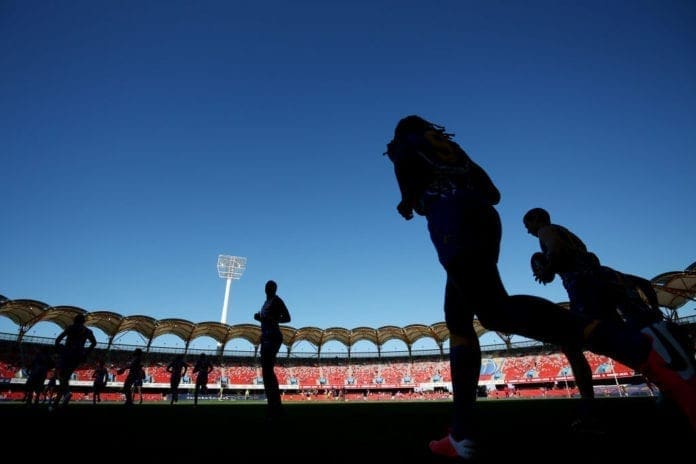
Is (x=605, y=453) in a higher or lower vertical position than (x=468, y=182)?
lower

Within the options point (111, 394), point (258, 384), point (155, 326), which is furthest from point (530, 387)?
point (111, 394)

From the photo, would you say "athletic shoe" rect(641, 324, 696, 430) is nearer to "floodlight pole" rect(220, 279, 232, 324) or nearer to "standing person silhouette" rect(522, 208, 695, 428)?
"standing person silhouette" rect(522, 208, 695, 428)

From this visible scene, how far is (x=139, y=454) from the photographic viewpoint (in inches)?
84.0

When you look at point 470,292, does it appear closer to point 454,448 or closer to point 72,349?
point 454,448

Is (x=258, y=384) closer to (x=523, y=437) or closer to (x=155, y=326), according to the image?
(x=155, y=326)

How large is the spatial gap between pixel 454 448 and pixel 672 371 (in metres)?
1.18

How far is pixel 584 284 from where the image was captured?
3.71 metres

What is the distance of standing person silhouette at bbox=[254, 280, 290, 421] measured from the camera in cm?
550

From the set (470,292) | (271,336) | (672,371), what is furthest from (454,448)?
(271,336)

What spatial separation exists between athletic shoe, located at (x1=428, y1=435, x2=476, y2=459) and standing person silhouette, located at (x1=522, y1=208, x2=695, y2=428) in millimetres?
1524

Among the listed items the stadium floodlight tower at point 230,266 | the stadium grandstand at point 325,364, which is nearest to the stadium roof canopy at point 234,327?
the stadium grandstand at point 325,364

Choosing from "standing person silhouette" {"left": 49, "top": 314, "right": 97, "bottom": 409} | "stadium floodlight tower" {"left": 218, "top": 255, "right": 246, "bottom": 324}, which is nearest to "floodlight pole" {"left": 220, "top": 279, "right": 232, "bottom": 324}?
"stadium floodlight tower" {"left": 218, "top": 255, "right": 246, "bottom": 324}

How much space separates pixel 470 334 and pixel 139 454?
2309 mm

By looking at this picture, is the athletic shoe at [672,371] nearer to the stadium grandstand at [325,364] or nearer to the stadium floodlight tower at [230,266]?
the stadium grandstand at [325,364]
